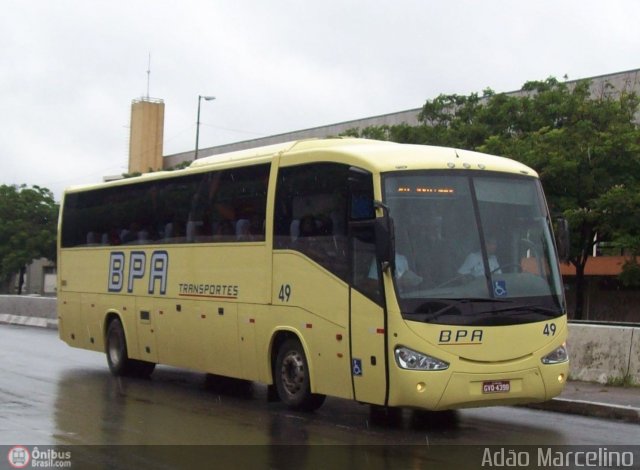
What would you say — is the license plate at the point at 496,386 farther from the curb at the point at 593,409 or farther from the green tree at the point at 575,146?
the green tree at the point at 575,146

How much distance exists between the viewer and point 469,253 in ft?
35.8

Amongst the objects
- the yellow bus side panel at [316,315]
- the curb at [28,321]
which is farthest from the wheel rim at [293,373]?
the curb at [28,321]

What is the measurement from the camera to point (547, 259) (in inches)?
452

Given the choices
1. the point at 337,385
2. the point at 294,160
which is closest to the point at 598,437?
the point at 337,385

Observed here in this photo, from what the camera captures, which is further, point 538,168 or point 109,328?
point 538,168

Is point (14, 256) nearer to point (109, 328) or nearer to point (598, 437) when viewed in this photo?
point (109, 328)

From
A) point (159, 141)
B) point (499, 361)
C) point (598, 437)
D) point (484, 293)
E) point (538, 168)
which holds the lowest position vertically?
point (598, 437)

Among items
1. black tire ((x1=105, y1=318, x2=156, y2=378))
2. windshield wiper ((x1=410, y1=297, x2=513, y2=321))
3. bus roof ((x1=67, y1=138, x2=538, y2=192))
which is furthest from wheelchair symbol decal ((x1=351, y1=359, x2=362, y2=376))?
black tire ((x1=105, y1=318, x2=156, y2=378))

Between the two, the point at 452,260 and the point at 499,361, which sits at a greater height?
the point at 452,260

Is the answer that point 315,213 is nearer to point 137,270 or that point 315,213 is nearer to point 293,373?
point 293,373

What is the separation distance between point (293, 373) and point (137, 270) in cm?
499

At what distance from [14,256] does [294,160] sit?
190 feet

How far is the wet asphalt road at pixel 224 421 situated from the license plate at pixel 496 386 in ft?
1.73
